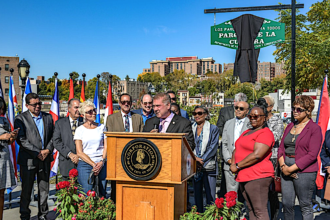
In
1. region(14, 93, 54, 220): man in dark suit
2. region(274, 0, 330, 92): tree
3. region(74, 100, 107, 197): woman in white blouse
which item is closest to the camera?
region(74, 100, 107, 197): woman in white blouse

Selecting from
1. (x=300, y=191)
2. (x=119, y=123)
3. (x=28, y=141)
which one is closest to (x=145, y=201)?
(x=300, y=191)

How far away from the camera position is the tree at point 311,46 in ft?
45.2

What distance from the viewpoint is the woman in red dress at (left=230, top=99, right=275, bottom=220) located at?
372cm

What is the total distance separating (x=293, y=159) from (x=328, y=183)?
2.89 ft

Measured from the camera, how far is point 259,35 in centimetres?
641

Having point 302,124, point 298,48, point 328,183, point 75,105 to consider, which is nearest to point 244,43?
point 302,124

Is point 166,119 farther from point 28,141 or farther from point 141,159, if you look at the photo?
point 28,141

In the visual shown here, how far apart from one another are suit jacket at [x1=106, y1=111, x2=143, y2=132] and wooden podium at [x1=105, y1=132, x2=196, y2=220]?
2.07 m

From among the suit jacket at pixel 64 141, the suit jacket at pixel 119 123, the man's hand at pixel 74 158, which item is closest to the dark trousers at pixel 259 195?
the suit jacket at pixel 119 123

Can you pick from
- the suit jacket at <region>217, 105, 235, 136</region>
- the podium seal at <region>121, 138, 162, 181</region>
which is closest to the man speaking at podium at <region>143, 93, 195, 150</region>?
the podium seal at <region>121, 138, 162, 181</region>

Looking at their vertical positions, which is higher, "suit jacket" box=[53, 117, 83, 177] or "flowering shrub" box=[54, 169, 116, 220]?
"suit jacket" box=[53, 117, 83, 177]

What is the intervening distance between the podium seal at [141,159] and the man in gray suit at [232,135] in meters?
2.44

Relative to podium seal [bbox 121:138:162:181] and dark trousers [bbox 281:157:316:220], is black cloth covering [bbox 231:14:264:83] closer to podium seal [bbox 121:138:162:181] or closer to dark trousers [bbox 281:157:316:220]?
dark trousers [bbox 281:157:316:220]

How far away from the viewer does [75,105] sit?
17.8 feet
